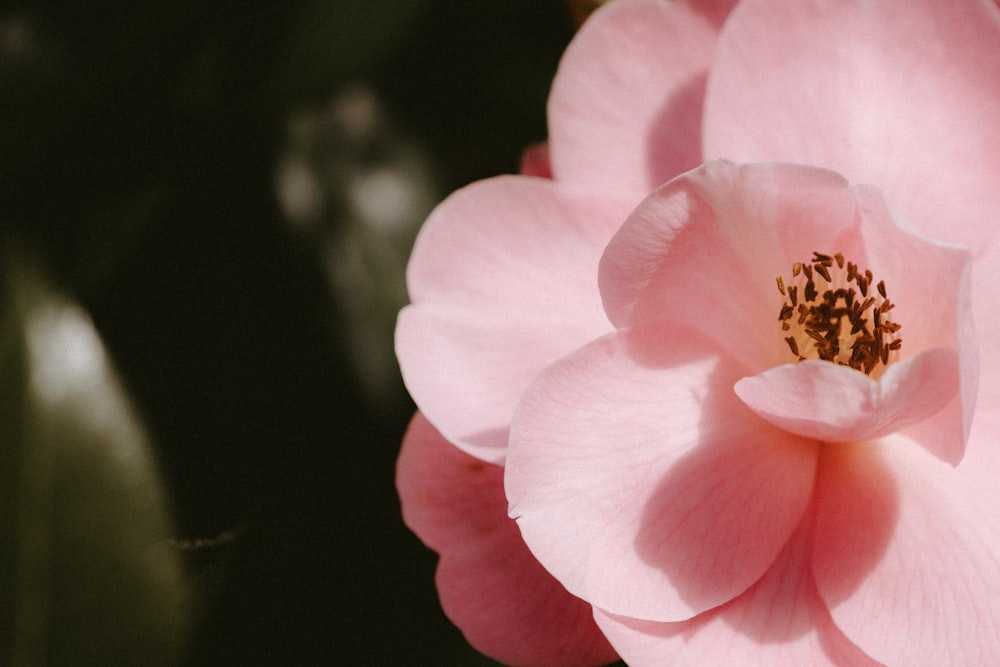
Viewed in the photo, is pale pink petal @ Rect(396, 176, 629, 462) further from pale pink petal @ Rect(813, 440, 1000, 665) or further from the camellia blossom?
pale pink petal @ Rect(813, 440, 1000, 665)

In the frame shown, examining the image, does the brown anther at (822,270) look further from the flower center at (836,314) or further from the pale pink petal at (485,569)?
the pale pink petal at (485,569)

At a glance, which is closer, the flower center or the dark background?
the flower center

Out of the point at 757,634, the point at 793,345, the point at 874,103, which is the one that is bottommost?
the point at 757,634

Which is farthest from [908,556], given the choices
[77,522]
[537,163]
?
[77,522]

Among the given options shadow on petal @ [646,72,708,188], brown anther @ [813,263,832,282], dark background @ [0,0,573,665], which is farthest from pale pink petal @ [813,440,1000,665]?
dark background @ [0,0,573,665]

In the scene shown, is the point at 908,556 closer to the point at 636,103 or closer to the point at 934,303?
the point at 934,303

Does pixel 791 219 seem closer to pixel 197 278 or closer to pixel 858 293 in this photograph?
pixel 858 293
